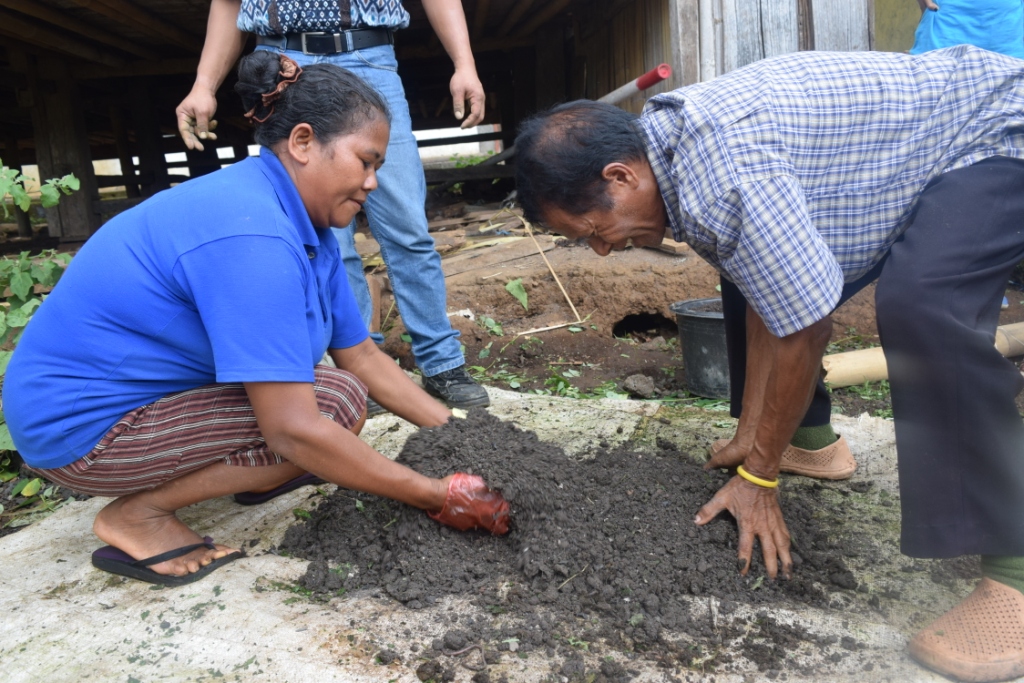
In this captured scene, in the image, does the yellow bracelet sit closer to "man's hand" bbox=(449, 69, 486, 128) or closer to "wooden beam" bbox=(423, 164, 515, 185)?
"man's hand" bbox=(449, 69, 486, 128)

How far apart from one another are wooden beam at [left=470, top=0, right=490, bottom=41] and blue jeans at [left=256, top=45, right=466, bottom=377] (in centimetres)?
340

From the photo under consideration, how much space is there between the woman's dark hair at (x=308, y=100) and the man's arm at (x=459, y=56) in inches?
41.0

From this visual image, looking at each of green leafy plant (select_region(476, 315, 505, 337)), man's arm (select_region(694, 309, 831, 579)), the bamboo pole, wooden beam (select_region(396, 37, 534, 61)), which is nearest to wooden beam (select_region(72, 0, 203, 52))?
wooden beam (select_region(396, 37, 534, 61))

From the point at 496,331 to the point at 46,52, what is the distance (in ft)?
16.3

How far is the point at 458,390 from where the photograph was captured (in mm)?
2963

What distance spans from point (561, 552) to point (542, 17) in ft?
18.4

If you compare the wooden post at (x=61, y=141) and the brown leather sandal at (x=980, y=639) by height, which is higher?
the wooden post at (x=61, y=141)

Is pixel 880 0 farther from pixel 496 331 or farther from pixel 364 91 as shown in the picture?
pixel 364 91

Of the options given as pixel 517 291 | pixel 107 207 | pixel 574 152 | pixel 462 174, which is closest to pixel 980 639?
pixel 574 152

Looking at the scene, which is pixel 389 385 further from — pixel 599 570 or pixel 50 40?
pixel 50 40

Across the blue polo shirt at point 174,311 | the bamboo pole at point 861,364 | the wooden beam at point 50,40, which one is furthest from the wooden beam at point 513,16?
the blue polo shirt at point 174,311

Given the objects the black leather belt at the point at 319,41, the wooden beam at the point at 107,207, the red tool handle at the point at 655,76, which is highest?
the black leather belt at the point at 319,41

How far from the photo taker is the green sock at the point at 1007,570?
1503 millimetres

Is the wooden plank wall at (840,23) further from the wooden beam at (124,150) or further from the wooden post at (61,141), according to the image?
the wooden beam at (124,150)
